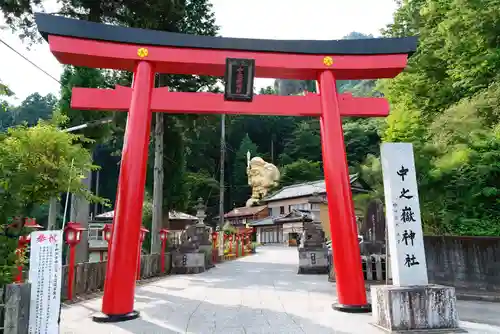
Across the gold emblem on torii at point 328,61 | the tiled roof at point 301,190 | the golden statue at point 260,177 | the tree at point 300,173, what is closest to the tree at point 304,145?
the tree at point 300,173

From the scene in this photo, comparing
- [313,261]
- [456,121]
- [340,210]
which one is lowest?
[313,261]

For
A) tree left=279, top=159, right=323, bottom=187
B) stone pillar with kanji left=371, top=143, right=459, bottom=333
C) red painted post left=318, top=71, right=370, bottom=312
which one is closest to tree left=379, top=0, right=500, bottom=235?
red painted post left=318, top=71, right=370, bottom=312

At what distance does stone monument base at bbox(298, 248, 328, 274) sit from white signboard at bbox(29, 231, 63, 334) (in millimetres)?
11043

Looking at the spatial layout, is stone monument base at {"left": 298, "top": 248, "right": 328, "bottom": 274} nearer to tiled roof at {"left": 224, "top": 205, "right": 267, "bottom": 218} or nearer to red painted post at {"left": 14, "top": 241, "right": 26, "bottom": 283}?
red painted post at {"left": 14, "top": 241, "right": 26, "bottom": 283}

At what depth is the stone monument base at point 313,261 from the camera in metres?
14.7

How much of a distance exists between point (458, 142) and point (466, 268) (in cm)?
394

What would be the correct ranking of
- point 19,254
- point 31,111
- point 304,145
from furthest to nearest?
point 304,145 → point 31,111 → point 19,254

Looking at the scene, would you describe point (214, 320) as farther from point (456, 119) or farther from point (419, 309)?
point (456, 119)

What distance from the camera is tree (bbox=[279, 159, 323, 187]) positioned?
168 feet

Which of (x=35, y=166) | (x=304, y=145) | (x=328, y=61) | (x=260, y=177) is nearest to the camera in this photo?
(x=35, y=166)

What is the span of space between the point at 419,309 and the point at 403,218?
140 cm

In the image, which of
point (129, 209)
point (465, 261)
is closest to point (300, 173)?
point (465, 261)

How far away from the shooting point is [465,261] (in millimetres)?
9258

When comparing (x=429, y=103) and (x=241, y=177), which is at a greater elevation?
(x=241, y=177)
